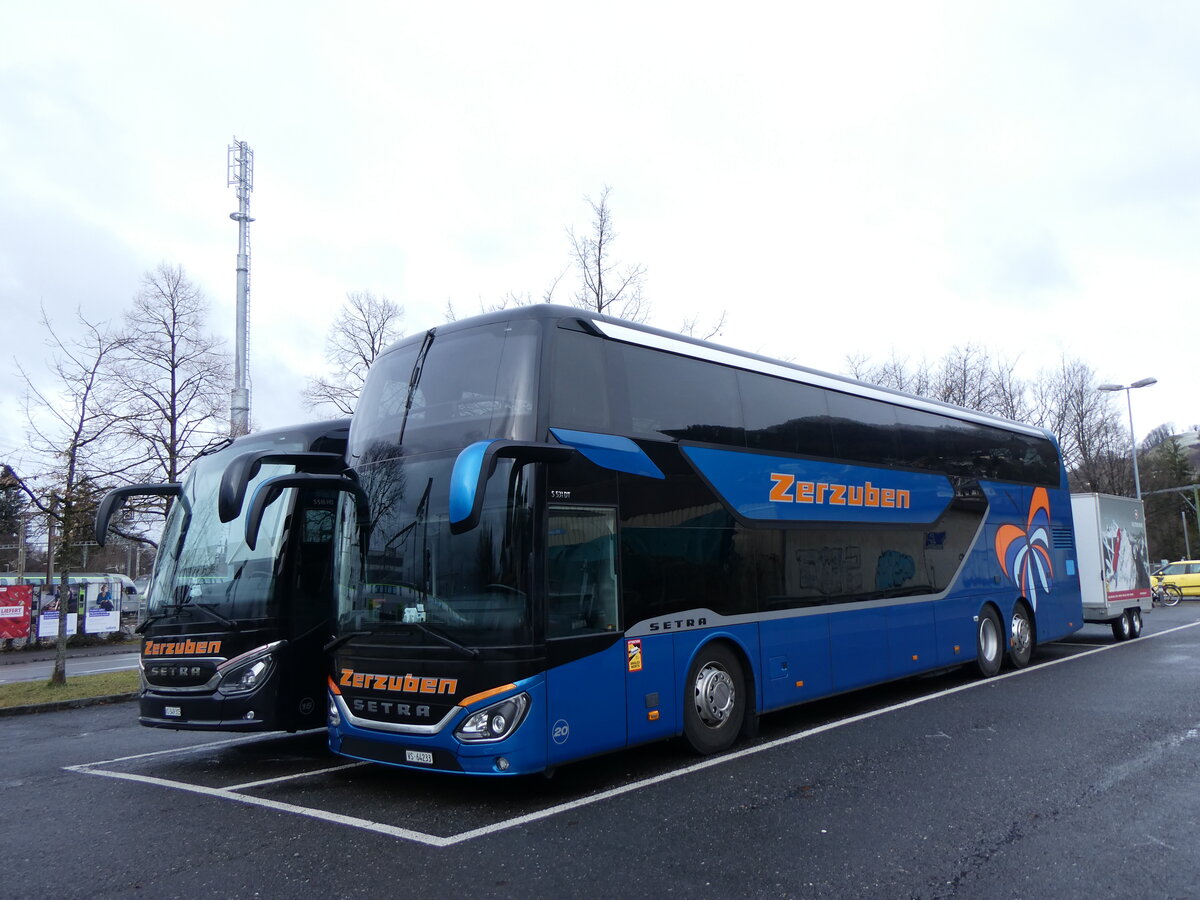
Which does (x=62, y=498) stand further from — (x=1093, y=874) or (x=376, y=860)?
(x=1093, y=874)

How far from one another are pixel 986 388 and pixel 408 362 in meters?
35.6

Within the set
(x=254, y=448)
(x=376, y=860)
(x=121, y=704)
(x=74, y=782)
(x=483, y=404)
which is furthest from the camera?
(x=121, y=704)

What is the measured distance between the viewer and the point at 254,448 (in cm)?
945

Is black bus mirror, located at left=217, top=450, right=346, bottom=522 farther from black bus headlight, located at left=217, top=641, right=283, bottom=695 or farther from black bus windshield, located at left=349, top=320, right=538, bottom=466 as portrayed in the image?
black bus headlight, located at left=217, top=641, right=283, bottom=695

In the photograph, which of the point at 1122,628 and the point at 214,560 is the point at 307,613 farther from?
the point at 1122,628

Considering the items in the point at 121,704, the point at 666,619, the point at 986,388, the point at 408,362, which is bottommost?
the point at 121,704

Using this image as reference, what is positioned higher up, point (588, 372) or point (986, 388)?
point (986, 388)

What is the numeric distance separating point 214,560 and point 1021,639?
12581 millimetres

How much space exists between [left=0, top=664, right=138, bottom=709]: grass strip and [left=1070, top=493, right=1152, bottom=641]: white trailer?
724 inches

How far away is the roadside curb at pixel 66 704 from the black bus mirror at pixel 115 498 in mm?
6924

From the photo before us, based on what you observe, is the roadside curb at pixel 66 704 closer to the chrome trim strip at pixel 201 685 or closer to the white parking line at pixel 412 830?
the white parking line at pixel 412 830

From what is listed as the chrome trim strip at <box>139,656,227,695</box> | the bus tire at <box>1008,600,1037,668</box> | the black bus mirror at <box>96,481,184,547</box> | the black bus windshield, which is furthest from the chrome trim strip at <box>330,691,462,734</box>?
the bus tire at <box>1008,600,1037,668</box>

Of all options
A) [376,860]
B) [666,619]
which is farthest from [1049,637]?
[376,860]

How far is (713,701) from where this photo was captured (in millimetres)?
8336
